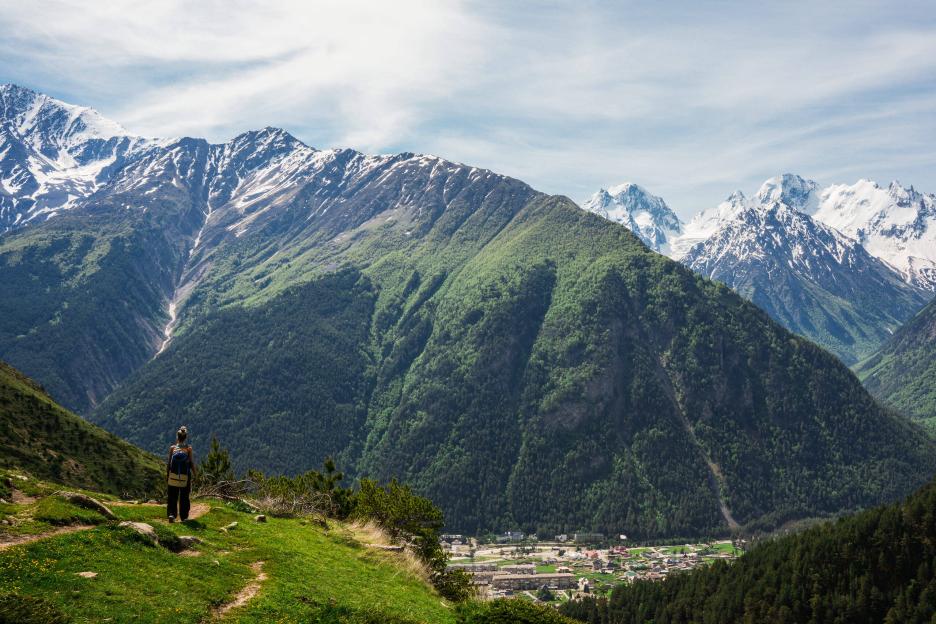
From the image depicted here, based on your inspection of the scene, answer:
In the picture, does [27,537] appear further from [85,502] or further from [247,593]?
[247,593]

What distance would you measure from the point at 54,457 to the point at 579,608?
129 metres

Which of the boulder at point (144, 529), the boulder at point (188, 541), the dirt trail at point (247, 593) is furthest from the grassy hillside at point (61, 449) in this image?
the dirt trail at point (247, 593)

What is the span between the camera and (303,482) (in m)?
72.1

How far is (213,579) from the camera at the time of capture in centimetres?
3011

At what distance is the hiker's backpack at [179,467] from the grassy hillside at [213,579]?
2.26 meters

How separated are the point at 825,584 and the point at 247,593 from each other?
160989 millimetres

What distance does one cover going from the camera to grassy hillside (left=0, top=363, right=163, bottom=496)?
357 feet

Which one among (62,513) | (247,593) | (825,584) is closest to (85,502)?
(62,513)

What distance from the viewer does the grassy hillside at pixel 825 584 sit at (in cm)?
14350

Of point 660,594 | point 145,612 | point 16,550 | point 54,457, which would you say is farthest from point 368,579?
point 660,594

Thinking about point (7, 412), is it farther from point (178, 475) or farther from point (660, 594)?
point (660, 594)

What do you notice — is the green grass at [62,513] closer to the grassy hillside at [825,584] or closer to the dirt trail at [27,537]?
the dirt trail at [27,537]

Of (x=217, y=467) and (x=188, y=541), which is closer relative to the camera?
(x=188, y=541)

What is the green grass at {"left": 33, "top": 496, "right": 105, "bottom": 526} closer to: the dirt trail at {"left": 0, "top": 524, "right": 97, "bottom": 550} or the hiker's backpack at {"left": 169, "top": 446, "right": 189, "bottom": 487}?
the dirt trail at {"left": 0, "top": 524, "right": 97, "bottom": 550}
